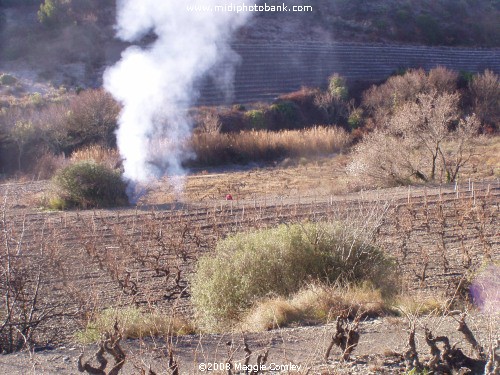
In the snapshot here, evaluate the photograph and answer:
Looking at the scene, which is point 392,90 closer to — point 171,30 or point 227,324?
point 171,30

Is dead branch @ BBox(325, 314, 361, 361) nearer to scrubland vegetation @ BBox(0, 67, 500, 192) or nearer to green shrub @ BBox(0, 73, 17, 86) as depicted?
scrubland vegetation @ BBox(0, 67, 500, 192)

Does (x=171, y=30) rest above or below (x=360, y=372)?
above

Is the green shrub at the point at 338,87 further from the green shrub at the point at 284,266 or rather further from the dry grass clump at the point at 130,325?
the dry grass clump at the point at 130,325

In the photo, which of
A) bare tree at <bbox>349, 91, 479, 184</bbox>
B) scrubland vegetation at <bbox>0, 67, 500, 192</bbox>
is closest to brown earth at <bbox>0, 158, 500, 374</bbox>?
bare tree at <bbox>349, 91, 479, 184</bbox>

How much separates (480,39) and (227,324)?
52930mm

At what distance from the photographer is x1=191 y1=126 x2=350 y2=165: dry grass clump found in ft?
109

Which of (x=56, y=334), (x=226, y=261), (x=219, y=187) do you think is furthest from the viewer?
(x=219, y=187)

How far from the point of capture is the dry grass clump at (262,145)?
33.2 m

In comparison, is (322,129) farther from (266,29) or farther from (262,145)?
(266,29)

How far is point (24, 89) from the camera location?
43156 millimetres

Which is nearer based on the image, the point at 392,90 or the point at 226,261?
the point at 226,261

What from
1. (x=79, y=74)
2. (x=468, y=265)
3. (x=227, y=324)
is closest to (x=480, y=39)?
(x=79, y=74)

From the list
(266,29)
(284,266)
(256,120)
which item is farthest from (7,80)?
(284,266)

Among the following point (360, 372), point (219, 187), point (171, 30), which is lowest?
point (219, 187)
